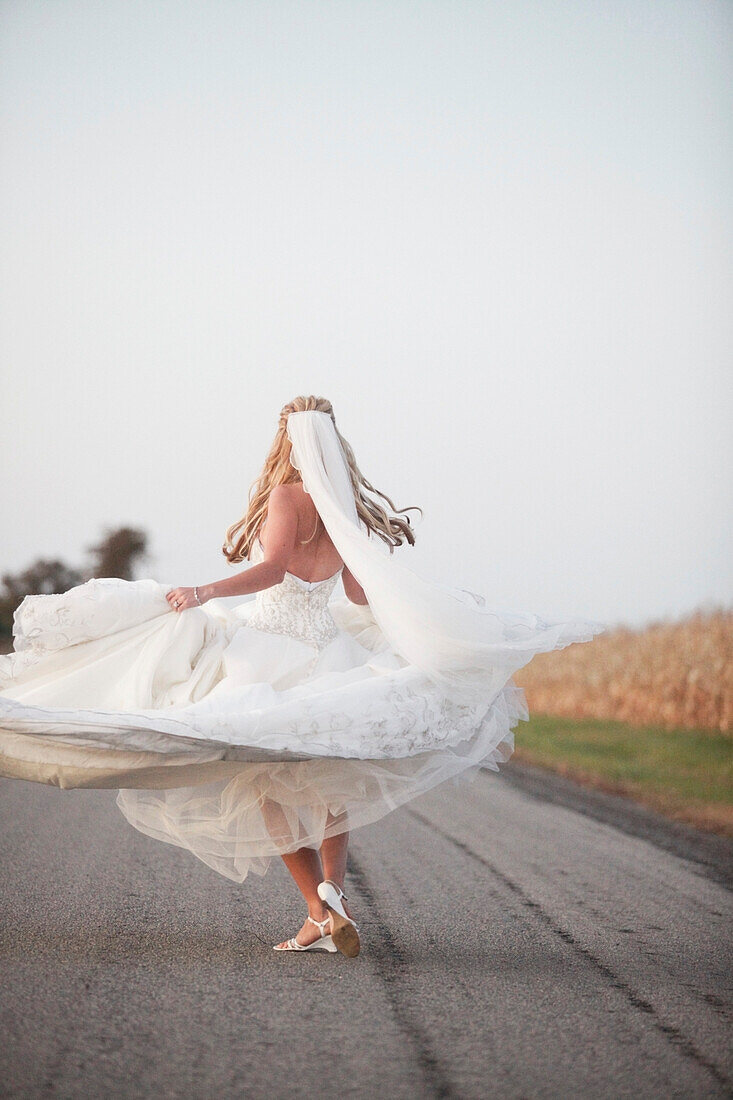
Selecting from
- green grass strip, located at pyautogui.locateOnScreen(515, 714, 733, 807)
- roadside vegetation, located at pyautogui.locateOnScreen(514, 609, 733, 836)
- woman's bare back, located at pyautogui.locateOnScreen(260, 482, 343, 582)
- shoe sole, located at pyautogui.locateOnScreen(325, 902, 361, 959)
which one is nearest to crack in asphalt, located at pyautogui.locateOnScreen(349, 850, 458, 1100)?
shoe sole, located at pyautogui.locateOnScreen(325, 902, 361, 959)

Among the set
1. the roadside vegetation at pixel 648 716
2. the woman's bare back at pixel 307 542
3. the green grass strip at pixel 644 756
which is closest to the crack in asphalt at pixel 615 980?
the woman's bare back at pixel 307 542

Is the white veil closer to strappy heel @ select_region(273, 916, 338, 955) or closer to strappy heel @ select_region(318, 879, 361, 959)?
strappy heel @ select_region(318, 879, 361, 959)

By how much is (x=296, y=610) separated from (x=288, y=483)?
2.26 feet

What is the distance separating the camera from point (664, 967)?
5.82 metres

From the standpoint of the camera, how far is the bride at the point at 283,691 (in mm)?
5461

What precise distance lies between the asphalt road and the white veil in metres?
1.39

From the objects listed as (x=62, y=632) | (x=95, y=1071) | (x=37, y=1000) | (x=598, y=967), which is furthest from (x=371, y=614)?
(x=95, y=1071)

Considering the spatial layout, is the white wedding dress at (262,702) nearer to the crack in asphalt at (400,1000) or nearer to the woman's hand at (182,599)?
the woman's hand at (182,599)

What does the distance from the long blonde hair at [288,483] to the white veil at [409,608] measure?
134 mm

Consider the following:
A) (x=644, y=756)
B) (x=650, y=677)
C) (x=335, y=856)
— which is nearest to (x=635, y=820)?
(x=644, y=756)

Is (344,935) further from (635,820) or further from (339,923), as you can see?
(635,820)

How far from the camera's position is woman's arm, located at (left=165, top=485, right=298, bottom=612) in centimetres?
599

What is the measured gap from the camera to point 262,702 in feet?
18.4

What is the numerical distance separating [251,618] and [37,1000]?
227cm
